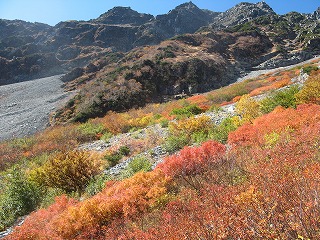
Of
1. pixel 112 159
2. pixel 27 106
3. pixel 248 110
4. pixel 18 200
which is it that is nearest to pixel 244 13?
pixel 27 106

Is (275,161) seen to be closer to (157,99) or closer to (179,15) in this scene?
(157,99)

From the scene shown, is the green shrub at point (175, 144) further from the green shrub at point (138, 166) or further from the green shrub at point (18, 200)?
the green shrub at point (18, 200)

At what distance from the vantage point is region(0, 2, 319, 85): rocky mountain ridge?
299ft

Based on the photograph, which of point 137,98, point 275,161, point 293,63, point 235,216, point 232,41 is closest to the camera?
point 235,216

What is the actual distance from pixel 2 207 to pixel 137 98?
107 feet

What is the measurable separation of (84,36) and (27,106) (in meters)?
82.0

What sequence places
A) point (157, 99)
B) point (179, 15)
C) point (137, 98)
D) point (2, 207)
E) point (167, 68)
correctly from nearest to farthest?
point (2, 207), point (137, 98), point (157, 99), point (167, 68), point (179, 15)

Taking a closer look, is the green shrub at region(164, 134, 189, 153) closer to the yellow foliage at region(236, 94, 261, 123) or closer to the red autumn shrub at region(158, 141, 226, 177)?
the yellow foliage at region(236, 94, 261, 123)

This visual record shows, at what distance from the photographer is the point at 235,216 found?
14.0 feet

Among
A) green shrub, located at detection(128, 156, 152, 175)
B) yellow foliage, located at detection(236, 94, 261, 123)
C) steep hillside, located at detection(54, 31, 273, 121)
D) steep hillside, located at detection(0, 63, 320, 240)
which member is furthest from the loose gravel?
yellow foliage, located at detection(236, 94, 261, 123)

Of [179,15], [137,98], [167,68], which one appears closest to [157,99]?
[137,98]

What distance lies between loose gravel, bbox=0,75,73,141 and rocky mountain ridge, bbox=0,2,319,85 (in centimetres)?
2269

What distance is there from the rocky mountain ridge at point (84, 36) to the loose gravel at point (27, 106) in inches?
893

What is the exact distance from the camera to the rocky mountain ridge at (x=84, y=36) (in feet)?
299
